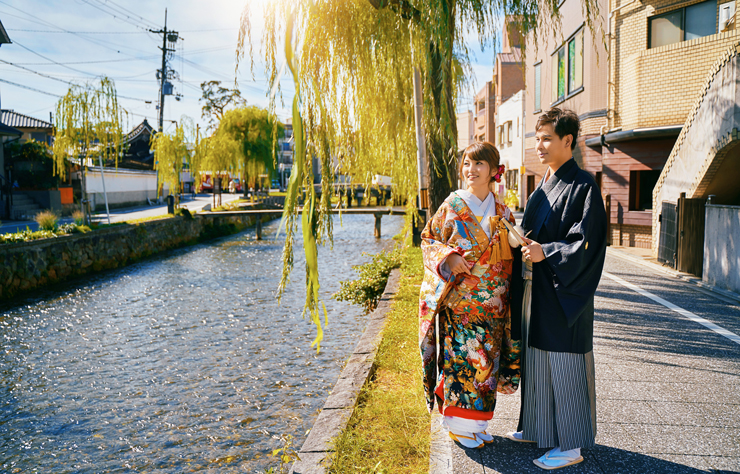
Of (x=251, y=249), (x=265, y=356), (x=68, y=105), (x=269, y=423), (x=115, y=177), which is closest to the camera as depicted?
(x=269, y=423)

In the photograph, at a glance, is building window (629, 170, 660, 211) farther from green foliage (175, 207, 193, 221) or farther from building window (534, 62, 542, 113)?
green foliage (175, 207, 193, 221)

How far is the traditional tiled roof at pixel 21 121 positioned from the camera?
31031 mm

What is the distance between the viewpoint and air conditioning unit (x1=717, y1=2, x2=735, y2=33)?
465 inches

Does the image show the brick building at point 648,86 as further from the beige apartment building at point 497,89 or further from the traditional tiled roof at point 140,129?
the traditional tiled roof at point 140,129

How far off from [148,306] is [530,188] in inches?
713

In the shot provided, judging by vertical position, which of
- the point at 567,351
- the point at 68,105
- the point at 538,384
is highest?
the point at 68,105

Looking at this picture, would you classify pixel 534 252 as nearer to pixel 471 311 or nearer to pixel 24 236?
pixel 471 311

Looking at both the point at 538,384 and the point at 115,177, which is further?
the point at 115,177

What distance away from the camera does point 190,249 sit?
22.3 meters

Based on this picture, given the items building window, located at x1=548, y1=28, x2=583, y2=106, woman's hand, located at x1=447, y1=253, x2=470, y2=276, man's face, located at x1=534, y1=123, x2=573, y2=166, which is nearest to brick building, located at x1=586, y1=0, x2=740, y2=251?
building window, located at x1=548, y1=28, x2=583, y2=106

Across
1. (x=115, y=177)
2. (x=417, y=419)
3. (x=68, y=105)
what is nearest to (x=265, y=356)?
(x=417, y=419)

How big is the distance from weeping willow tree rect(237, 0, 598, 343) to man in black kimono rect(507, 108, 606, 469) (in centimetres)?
134

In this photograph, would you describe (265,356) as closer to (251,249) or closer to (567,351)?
(567,351)

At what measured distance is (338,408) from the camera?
168 inches
